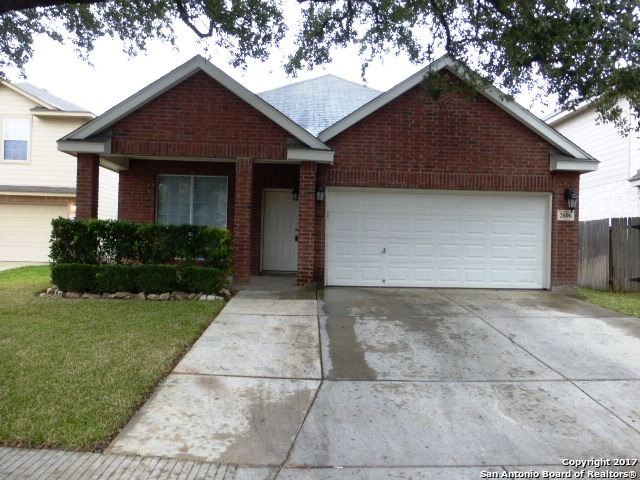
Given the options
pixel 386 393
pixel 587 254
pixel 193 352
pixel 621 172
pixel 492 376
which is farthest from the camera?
pixel 621 172

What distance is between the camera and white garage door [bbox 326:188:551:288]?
10.5m

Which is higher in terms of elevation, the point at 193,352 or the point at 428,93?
the point at 428,93

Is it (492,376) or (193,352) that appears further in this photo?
(193,352)

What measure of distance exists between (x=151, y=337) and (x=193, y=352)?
843 mm

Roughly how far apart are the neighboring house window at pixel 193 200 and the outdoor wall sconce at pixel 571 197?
25.3 feet

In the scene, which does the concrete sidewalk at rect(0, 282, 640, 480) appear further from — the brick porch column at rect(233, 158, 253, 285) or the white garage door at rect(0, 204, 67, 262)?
the white garage door at rect(0, 204, 67, 262)

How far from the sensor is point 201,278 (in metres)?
8.93

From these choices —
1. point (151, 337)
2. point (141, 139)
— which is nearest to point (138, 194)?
point (141, 139)

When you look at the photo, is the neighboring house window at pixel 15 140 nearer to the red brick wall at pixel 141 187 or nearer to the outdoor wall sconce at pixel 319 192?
the red brick wall at pixel 141 187

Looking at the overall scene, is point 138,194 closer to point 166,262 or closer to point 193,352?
point 166,262

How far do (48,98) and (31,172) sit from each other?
309 centimetres

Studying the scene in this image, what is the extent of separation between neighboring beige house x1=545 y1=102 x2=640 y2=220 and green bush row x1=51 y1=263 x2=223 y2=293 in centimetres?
1161

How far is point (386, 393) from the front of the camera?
4699 mm

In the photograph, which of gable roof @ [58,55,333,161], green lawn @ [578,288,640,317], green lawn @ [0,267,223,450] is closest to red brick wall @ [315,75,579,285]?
green lawn @ [578,288,640,317]
